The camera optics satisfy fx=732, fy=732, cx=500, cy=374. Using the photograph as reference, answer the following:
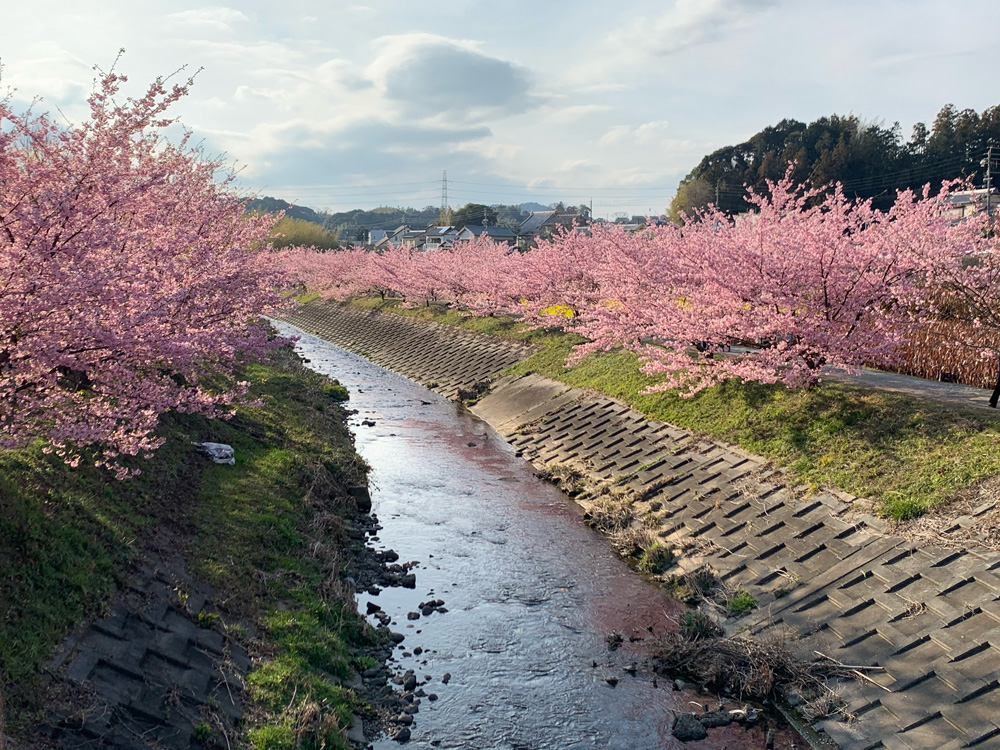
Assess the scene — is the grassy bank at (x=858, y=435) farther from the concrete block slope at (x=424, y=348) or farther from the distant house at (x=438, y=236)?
the distant house at (x=438, y=236)

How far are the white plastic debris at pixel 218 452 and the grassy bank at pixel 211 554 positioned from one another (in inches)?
9.1

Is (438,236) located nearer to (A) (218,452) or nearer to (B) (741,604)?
(A) (218,452)

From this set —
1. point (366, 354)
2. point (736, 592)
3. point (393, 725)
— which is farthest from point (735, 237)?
point (366, 354)

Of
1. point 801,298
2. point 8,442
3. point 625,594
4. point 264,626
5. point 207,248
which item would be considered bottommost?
point 625,594

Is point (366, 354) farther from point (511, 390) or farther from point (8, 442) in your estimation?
point (8, 442)

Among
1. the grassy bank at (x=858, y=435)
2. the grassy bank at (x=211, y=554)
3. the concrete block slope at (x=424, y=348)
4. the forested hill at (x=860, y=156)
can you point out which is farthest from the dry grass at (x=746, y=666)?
the forested hill at (x=860, y=156)

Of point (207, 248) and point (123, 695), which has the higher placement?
point (207, 248)

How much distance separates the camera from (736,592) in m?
14.0

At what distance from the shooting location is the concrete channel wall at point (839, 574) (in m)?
9.95

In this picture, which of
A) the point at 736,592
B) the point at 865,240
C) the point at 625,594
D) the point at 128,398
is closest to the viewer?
the point at 128,398

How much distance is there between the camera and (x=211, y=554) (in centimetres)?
1275

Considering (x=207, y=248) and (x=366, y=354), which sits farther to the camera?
(x=366, y=354)

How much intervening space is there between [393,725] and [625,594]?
19.7ft

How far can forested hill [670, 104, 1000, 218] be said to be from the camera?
69.4m
